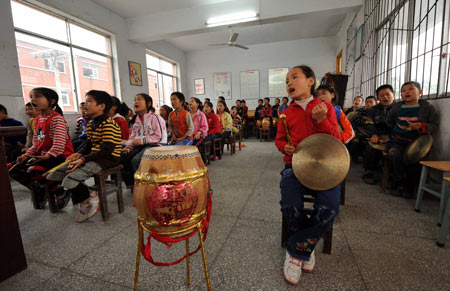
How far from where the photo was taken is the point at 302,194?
1200 mm

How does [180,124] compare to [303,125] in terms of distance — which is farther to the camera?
[180,124]

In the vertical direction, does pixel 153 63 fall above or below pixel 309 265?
above

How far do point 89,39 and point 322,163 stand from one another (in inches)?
259

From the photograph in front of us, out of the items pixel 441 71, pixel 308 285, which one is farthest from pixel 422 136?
pixel 308 285

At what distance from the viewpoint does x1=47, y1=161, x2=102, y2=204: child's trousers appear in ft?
5.48

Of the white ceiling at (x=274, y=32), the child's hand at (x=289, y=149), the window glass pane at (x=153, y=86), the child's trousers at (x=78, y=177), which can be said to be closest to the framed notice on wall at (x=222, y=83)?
the white ceiling at (x=274, y=32)

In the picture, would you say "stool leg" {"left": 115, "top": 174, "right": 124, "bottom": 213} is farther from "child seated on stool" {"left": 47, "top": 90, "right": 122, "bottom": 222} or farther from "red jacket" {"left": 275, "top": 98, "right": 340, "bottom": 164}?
"red jacket" {"left": 275, "top": 98, "right": 340, "bottom": 164}

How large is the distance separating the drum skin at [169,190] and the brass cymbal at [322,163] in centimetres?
60

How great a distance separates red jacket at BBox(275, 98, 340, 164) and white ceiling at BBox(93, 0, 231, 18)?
5.46 metres

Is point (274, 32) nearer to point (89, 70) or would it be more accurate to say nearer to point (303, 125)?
point (89, 70)

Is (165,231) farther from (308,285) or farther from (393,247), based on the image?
(393,247)

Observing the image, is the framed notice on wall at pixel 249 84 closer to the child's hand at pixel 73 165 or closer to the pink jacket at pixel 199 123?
the pink jacket at pixel 199 123

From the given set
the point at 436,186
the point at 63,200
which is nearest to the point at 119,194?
the point at 63,200

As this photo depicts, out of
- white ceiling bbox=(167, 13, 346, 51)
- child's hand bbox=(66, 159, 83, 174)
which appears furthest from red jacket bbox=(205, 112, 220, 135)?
white ceiling bbox=(167, 13, 346, 51)
